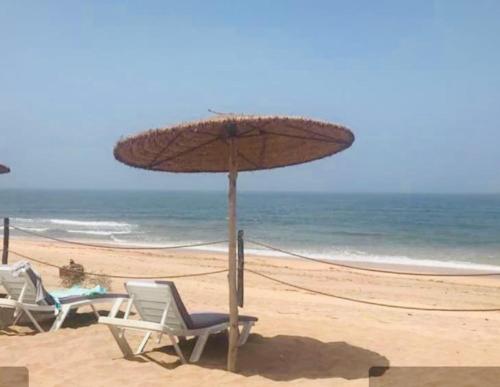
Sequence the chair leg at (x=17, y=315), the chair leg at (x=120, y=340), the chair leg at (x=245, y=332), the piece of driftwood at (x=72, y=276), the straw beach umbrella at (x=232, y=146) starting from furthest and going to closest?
1. the piece of driftwood at (x=72, y=276)
2. the chair leg at (x=17, y=315)
3. the chair leg at (x=245, y=332)
4. the chair leg at (x=120, y=340)
5. the straw beach umbrella at (x=232, y=146)

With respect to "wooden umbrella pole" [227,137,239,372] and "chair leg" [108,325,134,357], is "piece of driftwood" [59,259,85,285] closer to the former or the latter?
"chair leg" [108,325,134,357]

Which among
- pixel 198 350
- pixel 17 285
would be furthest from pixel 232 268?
pixel 17 285

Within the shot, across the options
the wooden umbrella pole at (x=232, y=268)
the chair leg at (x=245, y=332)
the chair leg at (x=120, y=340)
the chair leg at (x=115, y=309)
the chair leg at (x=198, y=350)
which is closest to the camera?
the wooden umbrella pole at (x=232, y=268)

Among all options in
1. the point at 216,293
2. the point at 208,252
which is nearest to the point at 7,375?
the point at 216,293

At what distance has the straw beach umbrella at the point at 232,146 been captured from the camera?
4180 mm

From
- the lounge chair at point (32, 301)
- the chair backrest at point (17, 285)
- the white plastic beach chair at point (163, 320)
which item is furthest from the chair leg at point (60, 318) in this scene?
the white plastic beach chair at point (163, 320)

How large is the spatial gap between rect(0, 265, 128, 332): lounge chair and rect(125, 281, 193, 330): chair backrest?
1065mm

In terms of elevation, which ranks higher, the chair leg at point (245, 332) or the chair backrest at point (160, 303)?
the chair backrest at point (160, 303)

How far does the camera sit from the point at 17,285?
6.14m

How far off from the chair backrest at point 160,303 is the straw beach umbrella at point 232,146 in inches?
17.1

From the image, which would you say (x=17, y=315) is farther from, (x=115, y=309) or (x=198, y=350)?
(x=198, y=350)

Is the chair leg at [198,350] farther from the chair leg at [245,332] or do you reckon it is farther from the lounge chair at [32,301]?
the lounge chair at [32,301]

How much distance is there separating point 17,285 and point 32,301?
27cm

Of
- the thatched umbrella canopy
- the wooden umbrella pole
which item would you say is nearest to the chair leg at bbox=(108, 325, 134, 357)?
the wooden umbrella pole
